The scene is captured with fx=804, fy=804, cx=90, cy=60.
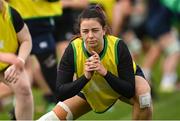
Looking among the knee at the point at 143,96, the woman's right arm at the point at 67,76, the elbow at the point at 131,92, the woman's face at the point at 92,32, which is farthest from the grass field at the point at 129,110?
the woman's face at the point at 92,32

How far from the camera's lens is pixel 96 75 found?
752cm

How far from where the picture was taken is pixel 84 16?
7.40 meters

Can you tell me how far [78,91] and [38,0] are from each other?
2.69m

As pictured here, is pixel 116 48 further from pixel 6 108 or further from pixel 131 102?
pixel 6 108

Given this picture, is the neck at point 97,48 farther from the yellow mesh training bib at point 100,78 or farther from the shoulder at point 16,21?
the shoulder at point 16,21

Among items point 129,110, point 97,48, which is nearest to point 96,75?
point 97,48

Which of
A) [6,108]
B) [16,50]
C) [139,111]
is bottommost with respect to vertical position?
[6,108]

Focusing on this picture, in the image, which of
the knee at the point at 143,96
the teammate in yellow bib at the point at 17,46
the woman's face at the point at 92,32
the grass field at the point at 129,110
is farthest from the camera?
the grass field at the point at 129,110

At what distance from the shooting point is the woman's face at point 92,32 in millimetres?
7273

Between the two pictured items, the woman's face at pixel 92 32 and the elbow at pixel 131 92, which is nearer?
the woman's face at pixel 92 32

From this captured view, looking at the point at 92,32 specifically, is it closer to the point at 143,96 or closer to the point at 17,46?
the point at 143,96

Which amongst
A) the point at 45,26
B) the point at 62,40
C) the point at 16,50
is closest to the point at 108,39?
the point at 16,50

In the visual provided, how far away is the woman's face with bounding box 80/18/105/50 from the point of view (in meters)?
7.27

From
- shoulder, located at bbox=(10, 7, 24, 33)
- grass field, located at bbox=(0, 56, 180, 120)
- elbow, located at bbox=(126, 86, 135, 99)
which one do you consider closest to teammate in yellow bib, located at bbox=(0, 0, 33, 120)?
shoulder, located at bbox=(10, 7, 24, 33)
